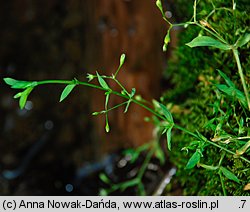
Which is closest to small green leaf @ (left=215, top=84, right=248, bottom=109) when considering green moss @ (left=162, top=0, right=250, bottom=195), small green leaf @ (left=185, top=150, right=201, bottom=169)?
green moss @ (left=162, top=0, right=250, bottom=195)

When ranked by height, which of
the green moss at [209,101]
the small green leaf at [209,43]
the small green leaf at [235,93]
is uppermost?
the small green leaf at [209,43]

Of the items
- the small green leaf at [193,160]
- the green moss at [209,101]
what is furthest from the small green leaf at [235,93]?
the small green leaf at [193,160]

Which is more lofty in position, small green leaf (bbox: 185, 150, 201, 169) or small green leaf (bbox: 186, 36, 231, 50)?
small green leaf (bbox: 186, 36, 231, 50)

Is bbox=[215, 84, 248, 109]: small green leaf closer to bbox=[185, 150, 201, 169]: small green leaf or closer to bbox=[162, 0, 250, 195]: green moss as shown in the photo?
bbox=[162, 0, 250, 195]: green moss

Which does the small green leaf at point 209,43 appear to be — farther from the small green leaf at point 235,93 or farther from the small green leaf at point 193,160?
the small green leaf at point 193,160

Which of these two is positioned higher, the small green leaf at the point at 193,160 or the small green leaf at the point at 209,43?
the small green leaf at the point at 209,43

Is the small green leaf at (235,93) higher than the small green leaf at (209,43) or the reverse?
the reverse

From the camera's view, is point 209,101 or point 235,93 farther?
point 209,101

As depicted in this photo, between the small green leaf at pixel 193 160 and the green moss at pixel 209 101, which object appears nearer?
the small green leaf at pixel 193 160

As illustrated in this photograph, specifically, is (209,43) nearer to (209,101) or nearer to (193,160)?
(193,160)

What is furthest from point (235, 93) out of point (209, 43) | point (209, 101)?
point (209, 101)
